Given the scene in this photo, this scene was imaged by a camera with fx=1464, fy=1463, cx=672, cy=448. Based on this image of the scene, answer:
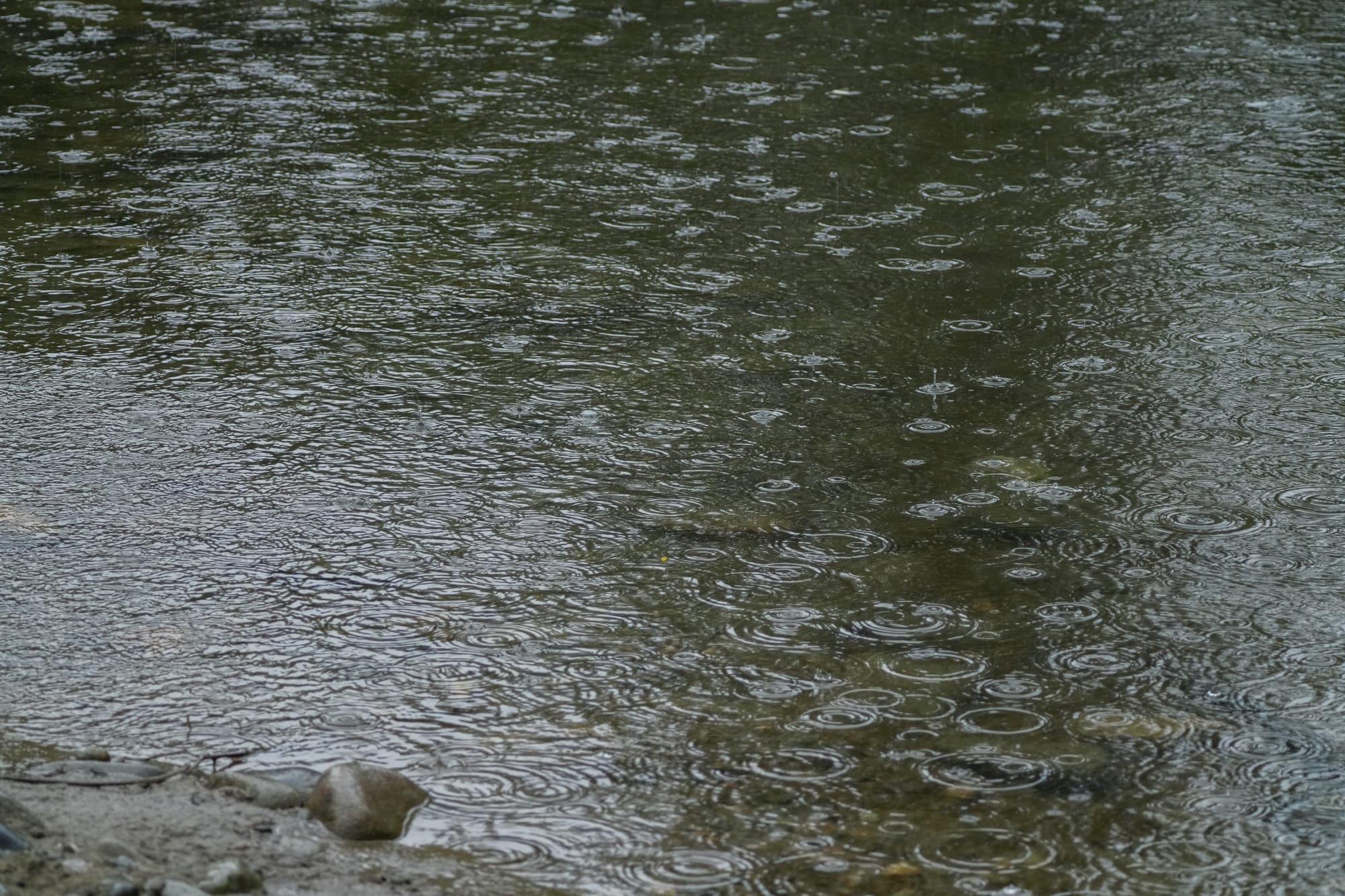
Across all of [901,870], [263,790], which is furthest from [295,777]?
[901,870]

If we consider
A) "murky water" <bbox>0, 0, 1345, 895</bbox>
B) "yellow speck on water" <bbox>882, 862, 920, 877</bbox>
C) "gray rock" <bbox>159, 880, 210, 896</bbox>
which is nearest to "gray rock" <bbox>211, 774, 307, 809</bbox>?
"murky water" <bbox>0, 0, 1345, 895</bbox>

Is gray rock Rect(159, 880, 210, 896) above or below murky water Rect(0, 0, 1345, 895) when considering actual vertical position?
above

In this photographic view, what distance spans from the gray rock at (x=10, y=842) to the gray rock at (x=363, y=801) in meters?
0.51

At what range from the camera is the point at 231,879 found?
246 centimetres

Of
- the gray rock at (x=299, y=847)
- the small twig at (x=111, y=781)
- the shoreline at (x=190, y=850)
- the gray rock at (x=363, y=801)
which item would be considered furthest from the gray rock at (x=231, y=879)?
the small twig at (x=111, y=781)

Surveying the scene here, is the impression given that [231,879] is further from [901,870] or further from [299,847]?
[901,870]

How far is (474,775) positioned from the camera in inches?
113

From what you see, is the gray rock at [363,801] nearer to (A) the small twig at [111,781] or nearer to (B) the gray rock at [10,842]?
(A) the small twig at [111,781]

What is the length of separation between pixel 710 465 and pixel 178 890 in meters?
2.19

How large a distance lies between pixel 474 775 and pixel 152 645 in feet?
2.91

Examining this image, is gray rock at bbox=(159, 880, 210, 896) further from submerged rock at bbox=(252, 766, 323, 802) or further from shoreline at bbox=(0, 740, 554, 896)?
submerged rock at bbox=(252, 766, 323, 802)

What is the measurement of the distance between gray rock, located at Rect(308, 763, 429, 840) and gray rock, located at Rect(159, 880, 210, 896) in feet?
1.15

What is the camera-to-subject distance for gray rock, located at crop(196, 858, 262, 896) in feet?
8.00

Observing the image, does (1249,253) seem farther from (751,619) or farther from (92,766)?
(92,766)
